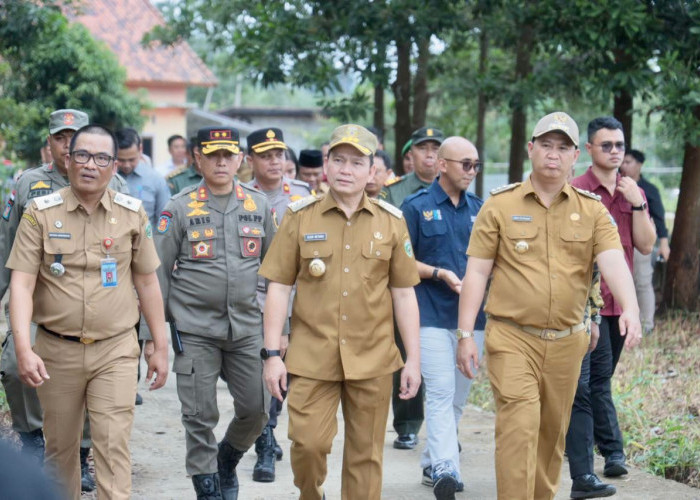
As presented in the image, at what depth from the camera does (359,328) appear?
5.32m

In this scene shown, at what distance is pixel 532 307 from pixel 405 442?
267 cm

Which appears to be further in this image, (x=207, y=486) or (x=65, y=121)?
(x=65, y=121)

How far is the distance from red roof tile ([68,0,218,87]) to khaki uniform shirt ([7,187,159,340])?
113ft

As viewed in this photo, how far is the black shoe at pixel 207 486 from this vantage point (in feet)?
19.2

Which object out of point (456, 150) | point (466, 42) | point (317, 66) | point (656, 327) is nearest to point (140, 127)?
point (466, 42)

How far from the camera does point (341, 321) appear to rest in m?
5.30

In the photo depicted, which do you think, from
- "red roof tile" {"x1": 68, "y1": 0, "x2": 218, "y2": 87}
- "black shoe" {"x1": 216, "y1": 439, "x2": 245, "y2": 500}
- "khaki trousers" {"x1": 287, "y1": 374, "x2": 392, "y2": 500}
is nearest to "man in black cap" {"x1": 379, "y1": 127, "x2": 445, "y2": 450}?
"black shoe" {"x1": 216, "y1": 439, "x2": 245, "y2": 500}

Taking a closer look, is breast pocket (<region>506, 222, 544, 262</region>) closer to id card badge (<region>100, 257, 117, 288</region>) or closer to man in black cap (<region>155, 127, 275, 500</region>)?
man in black cap (<region>155, 127, 275, 500</region>)

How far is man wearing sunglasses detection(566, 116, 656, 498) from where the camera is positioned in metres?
6.53

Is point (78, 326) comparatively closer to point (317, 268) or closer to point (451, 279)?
point (317, 268)

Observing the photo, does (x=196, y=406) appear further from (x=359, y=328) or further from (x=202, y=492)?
(x=359, y=328)

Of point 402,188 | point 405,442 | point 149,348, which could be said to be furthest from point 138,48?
point 149,348

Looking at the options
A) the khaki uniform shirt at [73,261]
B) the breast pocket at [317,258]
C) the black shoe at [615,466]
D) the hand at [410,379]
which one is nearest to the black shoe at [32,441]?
the khaki uniform shirt at [73,261]

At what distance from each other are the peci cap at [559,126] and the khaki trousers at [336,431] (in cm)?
156
